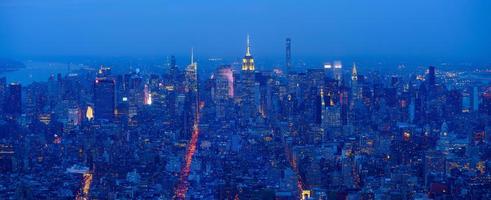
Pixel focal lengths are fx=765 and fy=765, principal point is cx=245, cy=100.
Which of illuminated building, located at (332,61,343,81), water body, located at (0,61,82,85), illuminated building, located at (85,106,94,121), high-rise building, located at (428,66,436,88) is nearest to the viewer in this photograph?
high-rise building, located at (428,66,436,88)

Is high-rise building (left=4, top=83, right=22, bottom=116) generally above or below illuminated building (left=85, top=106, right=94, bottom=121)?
above

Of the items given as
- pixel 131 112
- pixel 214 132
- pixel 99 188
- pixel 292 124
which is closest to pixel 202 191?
pixel 99 188

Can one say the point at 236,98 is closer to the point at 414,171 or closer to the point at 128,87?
the point at 128,87

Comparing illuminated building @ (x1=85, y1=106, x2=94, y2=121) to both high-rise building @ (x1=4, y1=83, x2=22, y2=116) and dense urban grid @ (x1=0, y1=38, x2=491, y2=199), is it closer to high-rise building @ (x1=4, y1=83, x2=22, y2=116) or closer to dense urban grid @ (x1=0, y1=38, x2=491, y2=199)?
dense urban grid @ (x1=0, y1=38, x2=491, y2=199)

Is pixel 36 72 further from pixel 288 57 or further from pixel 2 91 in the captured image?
pixel 288 57

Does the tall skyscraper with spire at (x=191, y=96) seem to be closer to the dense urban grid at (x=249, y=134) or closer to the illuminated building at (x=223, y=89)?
the dense urban grid at (x=249, y=134)

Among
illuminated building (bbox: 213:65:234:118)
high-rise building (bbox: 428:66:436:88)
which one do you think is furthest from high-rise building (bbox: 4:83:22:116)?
high-rise building (bbox: 428:66:436:88)
